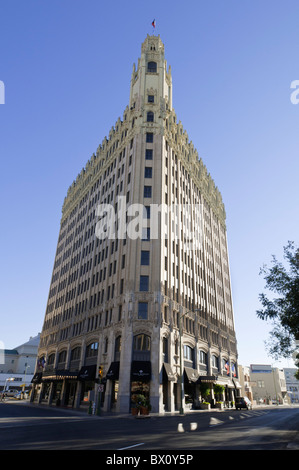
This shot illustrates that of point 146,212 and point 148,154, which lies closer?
point 146,212

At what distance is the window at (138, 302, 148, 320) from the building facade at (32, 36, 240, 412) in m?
0.13

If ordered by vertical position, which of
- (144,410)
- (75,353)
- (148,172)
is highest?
(148,172)

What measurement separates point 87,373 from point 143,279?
15.7 metres

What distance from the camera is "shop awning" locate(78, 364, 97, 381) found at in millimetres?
42375

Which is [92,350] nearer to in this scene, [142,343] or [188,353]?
[142,343]

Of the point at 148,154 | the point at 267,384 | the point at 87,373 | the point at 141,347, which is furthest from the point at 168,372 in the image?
the point at 267,384

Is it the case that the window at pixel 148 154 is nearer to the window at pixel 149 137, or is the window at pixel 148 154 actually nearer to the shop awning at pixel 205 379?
the window at pixel 149 137

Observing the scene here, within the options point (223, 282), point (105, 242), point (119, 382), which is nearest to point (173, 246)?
point (105, 242)

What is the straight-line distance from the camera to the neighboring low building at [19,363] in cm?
11469

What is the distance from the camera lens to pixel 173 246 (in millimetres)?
47250

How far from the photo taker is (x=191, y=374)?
42969mm

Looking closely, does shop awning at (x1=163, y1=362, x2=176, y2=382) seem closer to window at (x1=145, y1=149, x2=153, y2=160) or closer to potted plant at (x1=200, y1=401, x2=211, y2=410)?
potted plant at (x1=200, y1=401, x2=211, y2=410)

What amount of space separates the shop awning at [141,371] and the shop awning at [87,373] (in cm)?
935

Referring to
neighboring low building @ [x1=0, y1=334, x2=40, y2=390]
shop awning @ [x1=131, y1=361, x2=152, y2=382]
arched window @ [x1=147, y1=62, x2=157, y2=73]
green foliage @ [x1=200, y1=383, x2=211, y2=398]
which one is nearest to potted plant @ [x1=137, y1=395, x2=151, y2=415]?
shop awning @ [x1=131, y1=361, x2=152, y2=382]
